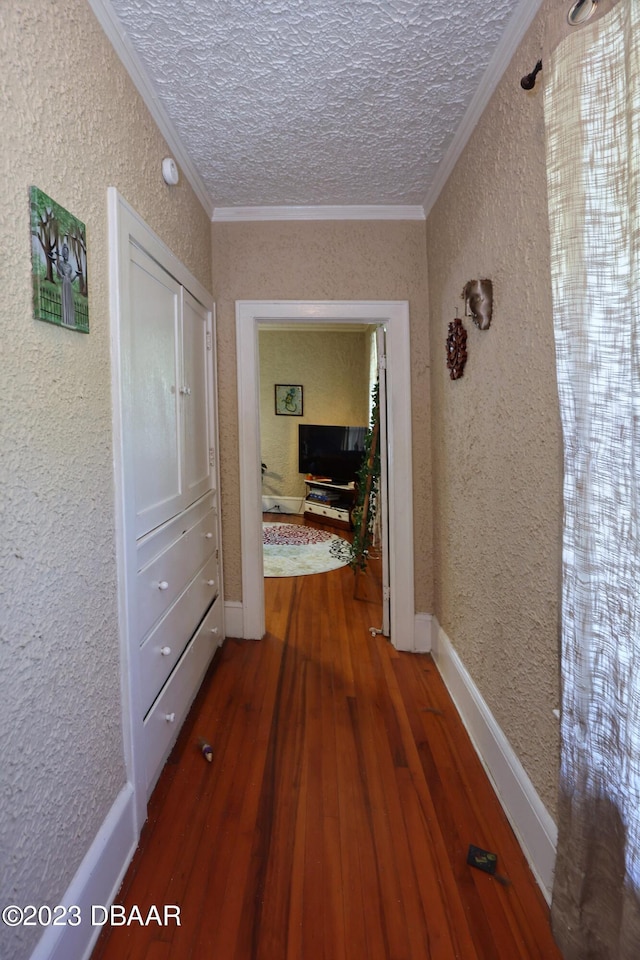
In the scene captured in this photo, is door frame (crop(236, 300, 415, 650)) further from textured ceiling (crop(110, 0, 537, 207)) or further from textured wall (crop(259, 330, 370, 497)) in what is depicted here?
textured wall (crop(259, 330, 370, 497))

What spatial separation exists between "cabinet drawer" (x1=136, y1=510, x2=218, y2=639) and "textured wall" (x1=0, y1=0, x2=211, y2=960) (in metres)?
0.19

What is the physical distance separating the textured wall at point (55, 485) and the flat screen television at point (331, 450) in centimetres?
469

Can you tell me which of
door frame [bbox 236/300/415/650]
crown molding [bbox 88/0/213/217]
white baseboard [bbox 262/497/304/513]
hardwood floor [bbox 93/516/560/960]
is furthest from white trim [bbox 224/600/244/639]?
white baseboard [bbox 262/497/304/513]

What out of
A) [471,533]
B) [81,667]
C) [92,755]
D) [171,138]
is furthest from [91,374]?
[471,533]

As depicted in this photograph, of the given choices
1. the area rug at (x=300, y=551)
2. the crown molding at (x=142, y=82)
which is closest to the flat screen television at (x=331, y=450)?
the area rug at (x=300, y=551)

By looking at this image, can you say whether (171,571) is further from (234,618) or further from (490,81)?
(490,81)

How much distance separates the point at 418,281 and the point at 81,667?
7.62 feet

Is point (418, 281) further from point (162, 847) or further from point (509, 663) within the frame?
point (162, 847)

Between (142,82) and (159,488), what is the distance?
1.36 m

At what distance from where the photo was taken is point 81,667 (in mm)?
1068

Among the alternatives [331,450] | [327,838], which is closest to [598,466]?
[327,838]

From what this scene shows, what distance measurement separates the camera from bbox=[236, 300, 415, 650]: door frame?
7.80ft

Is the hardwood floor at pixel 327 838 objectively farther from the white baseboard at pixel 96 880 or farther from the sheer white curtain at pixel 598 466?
the sheer white curtain at pixel 598 466

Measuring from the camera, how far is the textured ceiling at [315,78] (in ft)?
4.03
